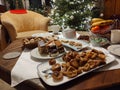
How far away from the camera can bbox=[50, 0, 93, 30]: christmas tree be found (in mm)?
3168

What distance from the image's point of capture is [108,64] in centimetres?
112

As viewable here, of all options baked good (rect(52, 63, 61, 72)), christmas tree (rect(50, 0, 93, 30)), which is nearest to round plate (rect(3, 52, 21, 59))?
baked good (rect(52, 63, 61, 72))

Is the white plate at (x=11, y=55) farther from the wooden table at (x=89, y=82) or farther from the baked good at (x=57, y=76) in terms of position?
the baked good at (x=57, y=76)

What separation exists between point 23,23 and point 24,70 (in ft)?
5.90

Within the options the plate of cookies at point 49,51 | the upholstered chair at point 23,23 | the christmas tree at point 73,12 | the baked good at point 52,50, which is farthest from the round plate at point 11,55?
the christmas tree at point 73,12

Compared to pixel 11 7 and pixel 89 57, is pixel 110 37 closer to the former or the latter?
pixel 89 57

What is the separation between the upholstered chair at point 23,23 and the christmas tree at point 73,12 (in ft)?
1.88

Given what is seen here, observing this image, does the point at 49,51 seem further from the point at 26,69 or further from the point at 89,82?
the point at 89,82

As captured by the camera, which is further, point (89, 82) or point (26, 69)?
point (26, 69)

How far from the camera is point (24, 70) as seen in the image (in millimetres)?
1135

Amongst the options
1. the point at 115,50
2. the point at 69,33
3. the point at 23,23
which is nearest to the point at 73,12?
the point at 23,23

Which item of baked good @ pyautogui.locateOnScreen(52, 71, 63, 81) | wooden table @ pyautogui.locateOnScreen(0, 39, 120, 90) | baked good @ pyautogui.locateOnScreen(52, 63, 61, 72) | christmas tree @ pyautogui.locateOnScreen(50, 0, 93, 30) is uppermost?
christmas tree @ pyautogui.locateOnScreen(50, 0, 93, 30)

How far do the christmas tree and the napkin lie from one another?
2028 mm

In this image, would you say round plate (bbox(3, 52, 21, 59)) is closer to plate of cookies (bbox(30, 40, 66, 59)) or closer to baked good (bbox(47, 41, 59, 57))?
plate of cookies (bbox(30, 40, 66, 59))
